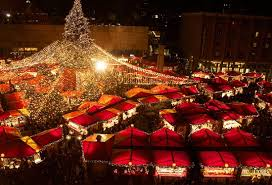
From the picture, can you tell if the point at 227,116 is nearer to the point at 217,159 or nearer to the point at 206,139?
the point at 206,139

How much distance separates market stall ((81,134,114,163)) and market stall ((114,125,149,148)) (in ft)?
1.45

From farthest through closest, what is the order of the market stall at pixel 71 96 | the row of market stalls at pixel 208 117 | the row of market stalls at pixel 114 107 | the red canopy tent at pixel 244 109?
the market stall at pixel 71 96, the red canopy tent at pixel 244 109, the row of market stalls at pixel 208 117, the row of market stalls at pixel 114 107

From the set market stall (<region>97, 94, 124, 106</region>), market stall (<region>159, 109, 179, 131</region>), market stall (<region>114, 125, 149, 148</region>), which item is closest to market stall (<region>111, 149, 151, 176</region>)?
market stall (<region>114, 125, 149, 148</region>)

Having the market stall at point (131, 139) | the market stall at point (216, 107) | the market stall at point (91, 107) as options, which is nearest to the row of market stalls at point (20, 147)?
the market stall at point (131, 139)

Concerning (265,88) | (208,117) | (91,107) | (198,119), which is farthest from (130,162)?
(265,88)

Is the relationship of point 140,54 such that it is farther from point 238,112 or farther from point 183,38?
point 238,112

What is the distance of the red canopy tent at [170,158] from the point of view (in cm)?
1264

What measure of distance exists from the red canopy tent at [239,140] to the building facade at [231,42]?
24.2 meters

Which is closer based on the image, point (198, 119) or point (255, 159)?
point (255, 159)

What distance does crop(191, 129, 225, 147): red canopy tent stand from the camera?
46.9ft

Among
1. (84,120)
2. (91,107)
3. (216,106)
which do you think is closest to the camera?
(84,120)

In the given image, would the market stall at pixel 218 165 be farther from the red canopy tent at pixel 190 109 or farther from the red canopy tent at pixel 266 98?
the red canopy tent at pixel 266 98

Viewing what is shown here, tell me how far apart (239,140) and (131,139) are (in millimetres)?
5642

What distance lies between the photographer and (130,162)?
12.6 metres
